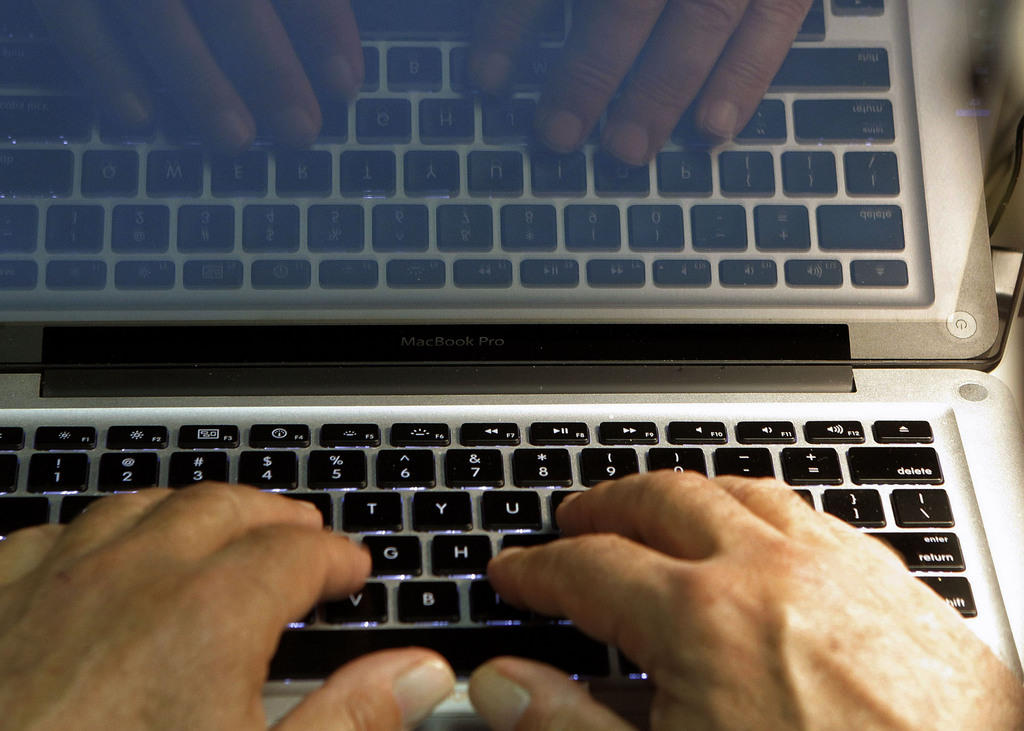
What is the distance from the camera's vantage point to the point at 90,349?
61 centimetres

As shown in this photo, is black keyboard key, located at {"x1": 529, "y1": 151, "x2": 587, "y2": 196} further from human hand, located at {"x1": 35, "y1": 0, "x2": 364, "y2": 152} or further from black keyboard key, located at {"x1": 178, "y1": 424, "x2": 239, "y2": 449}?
black keyboard key, located at {"x1": 178, "y1": 424, "x2": 239, "y2": 449}

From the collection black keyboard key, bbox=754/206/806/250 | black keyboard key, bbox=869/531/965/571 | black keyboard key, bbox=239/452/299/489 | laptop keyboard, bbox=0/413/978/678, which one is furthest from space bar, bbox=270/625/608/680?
black keyboard key, bbox=754/206/806/250

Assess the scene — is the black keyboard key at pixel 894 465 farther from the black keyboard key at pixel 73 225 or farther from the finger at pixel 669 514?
the black keyboard key at pixel 73 225

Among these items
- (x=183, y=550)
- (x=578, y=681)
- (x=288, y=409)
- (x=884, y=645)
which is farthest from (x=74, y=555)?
(x=884, y=645)

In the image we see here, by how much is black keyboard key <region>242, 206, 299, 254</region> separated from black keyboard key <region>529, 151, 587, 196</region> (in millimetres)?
178

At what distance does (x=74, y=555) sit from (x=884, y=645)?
1.44 ft

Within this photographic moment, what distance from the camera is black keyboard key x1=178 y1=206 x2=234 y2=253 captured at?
1.97 ft

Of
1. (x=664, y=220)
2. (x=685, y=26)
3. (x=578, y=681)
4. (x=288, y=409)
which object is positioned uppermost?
(x=685, y=26)

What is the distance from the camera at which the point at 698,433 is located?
59 centimetres

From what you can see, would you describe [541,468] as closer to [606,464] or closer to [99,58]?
[606,464]

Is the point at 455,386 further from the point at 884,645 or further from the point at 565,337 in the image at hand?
the point at 884,645

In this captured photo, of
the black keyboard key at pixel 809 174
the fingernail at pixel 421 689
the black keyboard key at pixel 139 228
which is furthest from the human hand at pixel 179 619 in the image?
the black keyboard key at pixel 809 174

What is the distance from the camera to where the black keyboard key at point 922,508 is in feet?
1.81

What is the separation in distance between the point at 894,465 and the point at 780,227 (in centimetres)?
19
